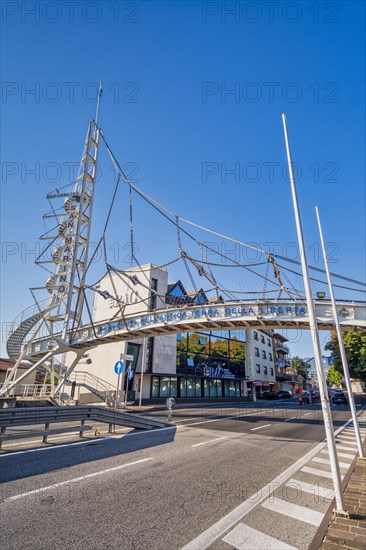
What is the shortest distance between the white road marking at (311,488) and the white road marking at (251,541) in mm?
2230

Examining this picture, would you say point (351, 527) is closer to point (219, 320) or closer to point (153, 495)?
point (153, 495)

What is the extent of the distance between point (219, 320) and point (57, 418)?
1085cm

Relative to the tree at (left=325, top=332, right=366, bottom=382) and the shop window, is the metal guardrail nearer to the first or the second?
the shop window

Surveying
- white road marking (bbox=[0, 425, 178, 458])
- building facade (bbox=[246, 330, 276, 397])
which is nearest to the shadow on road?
white road marking (bbox=[0, 425, 178, 458])

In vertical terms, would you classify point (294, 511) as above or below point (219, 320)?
below

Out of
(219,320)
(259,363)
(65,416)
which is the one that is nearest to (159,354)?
(219,320)

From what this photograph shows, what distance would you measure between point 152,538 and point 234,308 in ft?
48.3

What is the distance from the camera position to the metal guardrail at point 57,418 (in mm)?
8391

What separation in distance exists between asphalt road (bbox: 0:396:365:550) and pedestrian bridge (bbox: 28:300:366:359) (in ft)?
25.2

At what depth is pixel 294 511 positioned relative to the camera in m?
4.84

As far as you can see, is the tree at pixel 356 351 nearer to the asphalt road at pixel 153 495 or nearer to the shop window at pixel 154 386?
the shop window at pixel 154 386

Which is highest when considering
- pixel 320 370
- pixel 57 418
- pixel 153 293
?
pixel 153 293

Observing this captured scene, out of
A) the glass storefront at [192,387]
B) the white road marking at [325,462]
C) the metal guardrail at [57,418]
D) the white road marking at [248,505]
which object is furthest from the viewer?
the glass storefront at [192,387]

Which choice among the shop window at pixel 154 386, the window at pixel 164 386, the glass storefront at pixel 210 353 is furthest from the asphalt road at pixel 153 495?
the glass storefront at pixel 210 353
